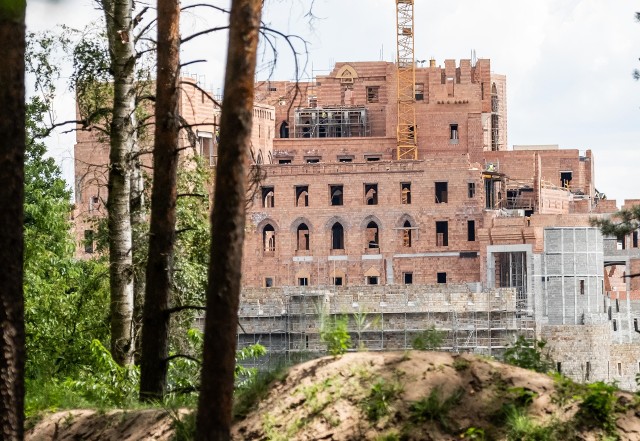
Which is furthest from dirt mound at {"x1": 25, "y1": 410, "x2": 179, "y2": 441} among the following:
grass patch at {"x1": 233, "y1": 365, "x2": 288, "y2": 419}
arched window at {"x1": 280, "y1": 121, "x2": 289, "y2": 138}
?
arched window at {"x1": 280, "y1": 121, "x2": 289, "y2": 138}

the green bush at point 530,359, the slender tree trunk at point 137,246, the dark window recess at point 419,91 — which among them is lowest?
the green bush at point 530,359

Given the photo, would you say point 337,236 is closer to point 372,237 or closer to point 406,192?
point 372,237

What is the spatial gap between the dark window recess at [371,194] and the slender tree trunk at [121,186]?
57.2m

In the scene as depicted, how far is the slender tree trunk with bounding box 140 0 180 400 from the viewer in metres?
12.3

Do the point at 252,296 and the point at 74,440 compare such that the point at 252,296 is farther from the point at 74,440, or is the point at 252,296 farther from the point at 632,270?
the point at 74,440

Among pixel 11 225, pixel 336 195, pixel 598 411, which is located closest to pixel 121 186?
pixel 11 225

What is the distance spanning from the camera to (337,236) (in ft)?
239

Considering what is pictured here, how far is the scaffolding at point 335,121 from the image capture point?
8412cm

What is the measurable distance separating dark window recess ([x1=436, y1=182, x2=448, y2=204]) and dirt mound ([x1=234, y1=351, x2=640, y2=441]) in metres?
62.2

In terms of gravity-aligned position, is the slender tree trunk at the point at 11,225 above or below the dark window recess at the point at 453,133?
below

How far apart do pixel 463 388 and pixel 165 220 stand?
3.89 m

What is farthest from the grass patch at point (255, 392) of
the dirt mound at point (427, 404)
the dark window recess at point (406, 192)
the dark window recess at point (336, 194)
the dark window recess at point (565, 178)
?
the dark window recess at point (565, 178)

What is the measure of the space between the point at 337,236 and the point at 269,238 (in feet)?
14.1

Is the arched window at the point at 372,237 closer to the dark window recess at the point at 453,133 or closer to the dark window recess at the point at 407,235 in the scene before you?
the dark window recess at the point at 407,235
